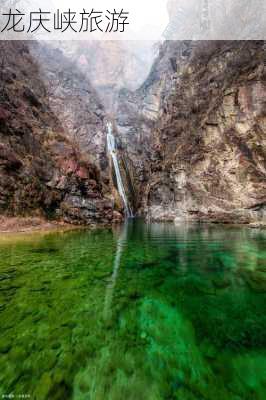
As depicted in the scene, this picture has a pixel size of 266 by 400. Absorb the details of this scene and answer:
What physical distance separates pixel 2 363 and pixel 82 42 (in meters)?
106

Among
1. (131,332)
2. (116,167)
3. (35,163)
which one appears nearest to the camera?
(131,332)

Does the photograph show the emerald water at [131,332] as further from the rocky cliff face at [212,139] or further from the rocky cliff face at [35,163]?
the rocky cliff face at [212,139]

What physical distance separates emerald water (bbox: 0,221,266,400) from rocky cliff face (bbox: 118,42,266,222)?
19.1 m

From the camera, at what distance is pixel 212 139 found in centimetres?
2772

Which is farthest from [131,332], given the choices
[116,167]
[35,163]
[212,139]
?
[116,167]

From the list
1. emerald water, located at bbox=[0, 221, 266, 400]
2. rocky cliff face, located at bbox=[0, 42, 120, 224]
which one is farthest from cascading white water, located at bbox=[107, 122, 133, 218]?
emerald water, located at bbox=[0, 221, 266, 400]

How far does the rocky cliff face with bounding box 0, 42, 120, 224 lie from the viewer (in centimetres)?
1492

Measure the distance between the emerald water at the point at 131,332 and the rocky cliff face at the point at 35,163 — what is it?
9.12 meters

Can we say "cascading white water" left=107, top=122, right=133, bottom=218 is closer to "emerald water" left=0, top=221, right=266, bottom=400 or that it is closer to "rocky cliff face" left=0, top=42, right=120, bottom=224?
"rocky cliff face" left=0, top=42, right=120, bottom=224

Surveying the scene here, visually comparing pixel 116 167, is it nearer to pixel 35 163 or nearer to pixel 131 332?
pixel 35 163

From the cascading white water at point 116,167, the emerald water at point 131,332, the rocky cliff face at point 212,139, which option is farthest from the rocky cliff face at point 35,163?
the cascading white water at point 116,167

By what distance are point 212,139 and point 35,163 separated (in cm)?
2082

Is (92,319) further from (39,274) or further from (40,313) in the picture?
(39,274)

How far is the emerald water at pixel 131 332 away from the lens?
262 cm
